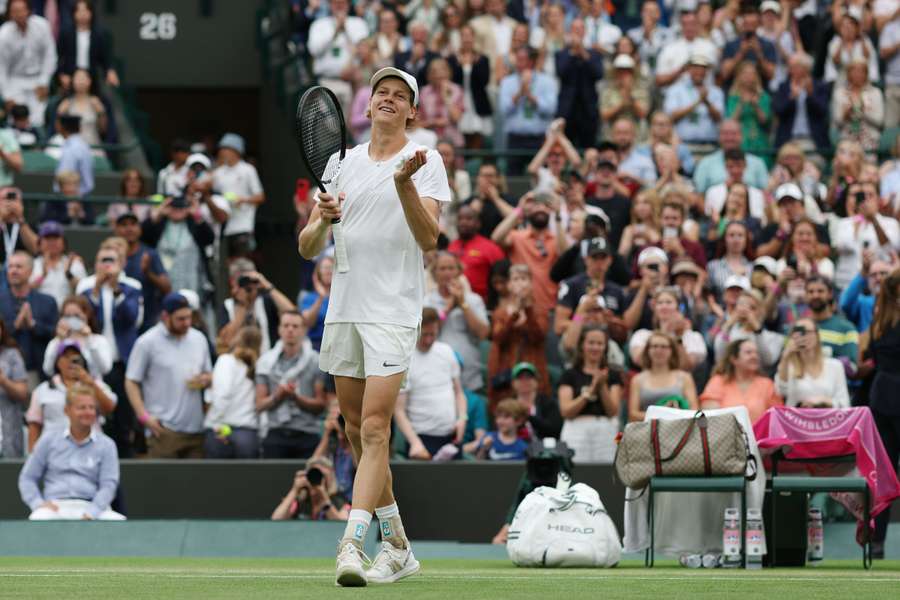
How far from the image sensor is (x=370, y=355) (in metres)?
7.79

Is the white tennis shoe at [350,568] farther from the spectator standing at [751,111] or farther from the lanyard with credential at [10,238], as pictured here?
the spectator standing at [751,111]

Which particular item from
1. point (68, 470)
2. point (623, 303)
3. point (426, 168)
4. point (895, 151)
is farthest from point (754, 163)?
point (426, 168)

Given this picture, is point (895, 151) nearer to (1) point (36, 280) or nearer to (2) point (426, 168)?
(1) point (36, 280)

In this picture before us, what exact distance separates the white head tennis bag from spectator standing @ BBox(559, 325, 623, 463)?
323 centimetres

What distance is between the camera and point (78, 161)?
18.1m

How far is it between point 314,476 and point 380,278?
17.6ft

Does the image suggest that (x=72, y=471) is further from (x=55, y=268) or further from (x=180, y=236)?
(x=180, y=236)

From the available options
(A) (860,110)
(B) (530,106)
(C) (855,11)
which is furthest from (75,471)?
(C) (855,11)

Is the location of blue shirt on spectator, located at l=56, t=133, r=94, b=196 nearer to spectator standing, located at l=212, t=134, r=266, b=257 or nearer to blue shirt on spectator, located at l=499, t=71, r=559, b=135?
spectator standing, located at l=212, t=134, r=266, b=257

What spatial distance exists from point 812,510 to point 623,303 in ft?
14.1

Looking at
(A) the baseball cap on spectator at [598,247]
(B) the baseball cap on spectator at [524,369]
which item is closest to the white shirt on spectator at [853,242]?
(A) the baseball cap on spectator at [598,247]

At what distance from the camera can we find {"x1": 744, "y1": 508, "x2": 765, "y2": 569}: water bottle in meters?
10.3

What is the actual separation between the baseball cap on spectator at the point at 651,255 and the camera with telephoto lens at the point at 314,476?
3.35 metres

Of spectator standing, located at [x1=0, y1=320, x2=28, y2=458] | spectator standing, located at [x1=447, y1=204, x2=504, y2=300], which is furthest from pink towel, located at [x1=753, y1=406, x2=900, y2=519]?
spectator standing, located at [x1=0, y1=320, x2=28, y2=458]
